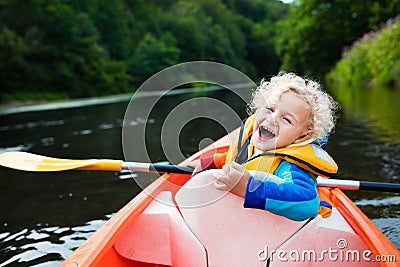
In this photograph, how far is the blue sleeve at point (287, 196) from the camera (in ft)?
5.40

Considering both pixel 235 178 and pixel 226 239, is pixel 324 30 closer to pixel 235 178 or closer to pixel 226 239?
pixel 226 239

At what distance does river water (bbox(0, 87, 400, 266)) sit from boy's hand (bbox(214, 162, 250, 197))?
127 cm

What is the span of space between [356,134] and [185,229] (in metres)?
4.69

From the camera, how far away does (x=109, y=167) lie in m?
2.56

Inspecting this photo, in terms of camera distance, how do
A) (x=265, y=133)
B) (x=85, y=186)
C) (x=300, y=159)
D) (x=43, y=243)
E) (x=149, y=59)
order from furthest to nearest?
1. (x=149, y=59)
2. (x=85, y=186)
3. (x=43, y=243)
4. (x=265, y=133)
5. (x=300, y=159)

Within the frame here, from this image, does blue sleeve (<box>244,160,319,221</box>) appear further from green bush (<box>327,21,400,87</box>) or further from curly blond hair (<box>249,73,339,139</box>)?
green bush (<box>327,21,400,87</box>)

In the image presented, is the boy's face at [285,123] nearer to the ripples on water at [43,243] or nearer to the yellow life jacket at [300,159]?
the yellow life jacket at [300,159]

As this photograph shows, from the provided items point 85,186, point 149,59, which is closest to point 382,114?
point 85,186

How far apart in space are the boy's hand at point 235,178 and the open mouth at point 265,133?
0.83 feet

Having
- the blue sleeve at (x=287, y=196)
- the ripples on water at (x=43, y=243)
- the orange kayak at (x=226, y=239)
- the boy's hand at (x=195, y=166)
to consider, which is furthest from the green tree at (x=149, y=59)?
the blue sleeve at (x=287, y=196)

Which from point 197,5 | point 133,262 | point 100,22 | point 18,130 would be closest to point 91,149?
point 18,130

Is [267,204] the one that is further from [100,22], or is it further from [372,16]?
[100,22]

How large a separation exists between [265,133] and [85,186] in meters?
2.53

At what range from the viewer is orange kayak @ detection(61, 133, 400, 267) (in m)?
1.84
